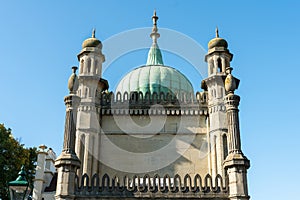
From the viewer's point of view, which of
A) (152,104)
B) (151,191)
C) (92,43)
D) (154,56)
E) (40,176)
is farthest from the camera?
(154,56)

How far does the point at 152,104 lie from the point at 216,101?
4098mm

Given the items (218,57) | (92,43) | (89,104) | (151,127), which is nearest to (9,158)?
(89,104)

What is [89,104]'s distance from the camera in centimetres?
2328

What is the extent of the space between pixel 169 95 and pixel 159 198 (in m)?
9.10

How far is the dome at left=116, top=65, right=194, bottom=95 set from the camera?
26.2 meters

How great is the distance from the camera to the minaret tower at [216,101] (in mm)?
21875

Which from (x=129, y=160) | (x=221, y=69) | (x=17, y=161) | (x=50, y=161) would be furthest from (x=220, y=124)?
(x=17, y=161)

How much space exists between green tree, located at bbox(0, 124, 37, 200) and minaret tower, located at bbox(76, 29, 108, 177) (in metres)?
10.3

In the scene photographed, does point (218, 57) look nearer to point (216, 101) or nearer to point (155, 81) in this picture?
point (216, 101)

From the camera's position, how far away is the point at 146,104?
938 inches

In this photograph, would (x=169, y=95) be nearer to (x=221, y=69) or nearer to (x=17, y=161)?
(x=221, y=69)

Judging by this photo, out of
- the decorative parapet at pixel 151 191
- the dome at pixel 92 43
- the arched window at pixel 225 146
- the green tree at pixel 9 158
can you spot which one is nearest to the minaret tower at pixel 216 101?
the arched window at pixel 225 146

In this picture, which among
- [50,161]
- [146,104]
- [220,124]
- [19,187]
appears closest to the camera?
[19,187]

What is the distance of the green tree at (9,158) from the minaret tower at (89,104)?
10.3 metres
